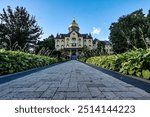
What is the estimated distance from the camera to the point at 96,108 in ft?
8.29

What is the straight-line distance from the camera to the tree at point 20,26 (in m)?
36.0

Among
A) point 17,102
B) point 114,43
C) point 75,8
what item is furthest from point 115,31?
point 17,102

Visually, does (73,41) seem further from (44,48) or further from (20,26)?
(44,48)

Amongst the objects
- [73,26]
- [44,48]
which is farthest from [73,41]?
[44,48]

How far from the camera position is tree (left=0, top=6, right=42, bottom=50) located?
36.0 m

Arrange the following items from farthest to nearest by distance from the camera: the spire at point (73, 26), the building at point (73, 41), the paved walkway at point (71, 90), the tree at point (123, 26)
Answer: the spire at point (73, 26), the building at point (73, 41), the tree at point (123, 26), the paved walkway at point (71, 90)

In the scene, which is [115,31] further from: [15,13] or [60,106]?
[60,106]

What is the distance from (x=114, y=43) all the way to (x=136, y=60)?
38.7m

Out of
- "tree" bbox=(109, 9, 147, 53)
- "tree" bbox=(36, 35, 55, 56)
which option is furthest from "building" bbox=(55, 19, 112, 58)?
"tree" bbox=(36, 35, 55, 56)

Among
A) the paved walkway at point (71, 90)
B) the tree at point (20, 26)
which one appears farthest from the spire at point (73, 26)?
the paved walkway at point (71, 90)

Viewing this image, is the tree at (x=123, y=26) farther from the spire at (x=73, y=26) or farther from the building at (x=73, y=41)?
the spire at (x=73, y=26)

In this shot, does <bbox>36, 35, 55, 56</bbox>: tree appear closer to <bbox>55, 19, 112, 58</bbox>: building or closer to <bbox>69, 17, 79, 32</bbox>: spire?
<bbox>55, 19, 112, 58</bbox>: building

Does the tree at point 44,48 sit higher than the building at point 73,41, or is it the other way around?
the building at point 73,41

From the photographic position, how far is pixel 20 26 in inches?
1471
